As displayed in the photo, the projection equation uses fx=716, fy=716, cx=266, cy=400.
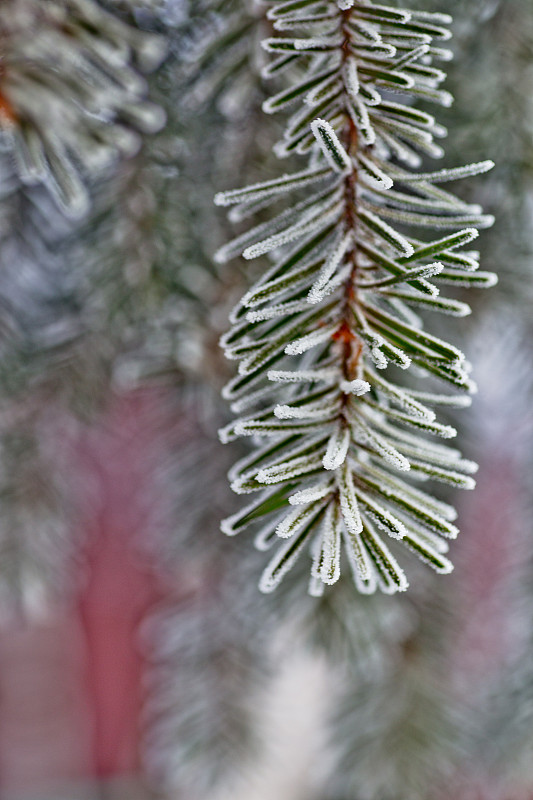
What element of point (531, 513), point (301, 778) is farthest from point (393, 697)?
point (301, 778)

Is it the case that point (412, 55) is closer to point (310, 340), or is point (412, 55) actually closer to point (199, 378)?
point (310, 340)

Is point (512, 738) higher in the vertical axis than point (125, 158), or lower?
lower

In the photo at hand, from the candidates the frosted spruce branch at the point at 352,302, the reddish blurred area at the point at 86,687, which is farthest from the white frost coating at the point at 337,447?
the reddish blurred area at the point at 86,687

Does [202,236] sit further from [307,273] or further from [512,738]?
[512,738]

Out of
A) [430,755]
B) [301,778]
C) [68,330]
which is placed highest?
[68,330]

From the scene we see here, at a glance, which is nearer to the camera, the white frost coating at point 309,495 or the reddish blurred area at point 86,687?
the white frost coating at point 309,495

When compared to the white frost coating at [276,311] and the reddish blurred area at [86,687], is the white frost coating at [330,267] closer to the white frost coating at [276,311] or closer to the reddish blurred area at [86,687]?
the white frost coating at [276,311]

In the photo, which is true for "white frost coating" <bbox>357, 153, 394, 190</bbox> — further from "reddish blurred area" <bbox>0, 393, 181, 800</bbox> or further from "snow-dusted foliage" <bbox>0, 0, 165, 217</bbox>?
"reddish blurred area" <bbox>0, 393, 181, 800</bbox>

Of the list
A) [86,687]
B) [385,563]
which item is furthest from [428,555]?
[86,687]

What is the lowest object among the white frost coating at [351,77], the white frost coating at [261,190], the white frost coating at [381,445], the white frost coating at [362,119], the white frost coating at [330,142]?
the white frost coating at [381,445]
